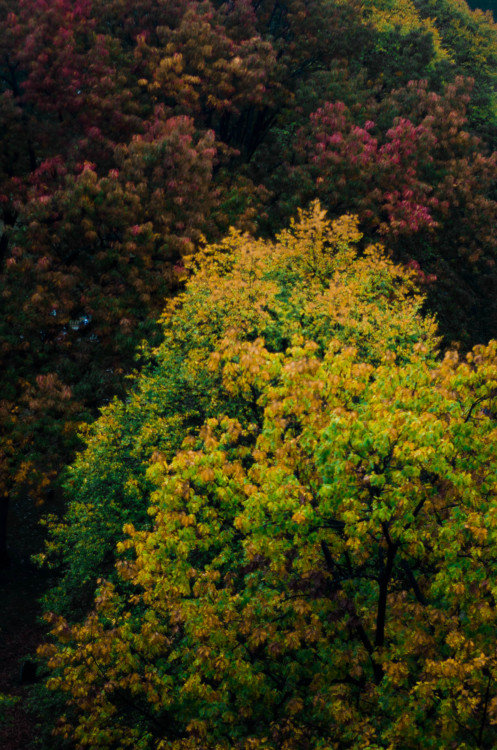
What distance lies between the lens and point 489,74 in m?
42.7

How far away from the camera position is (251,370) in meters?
11.1

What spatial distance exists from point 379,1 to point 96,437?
124ft

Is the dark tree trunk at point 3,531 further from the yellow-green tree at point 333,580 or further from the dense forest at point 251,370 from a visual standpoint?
the yellow-green tree at point 333,580

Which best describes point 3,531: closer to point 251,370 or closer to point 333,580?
point 251,370

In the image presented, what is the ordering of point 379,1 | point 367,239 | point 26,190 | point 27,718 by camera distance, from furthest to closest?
point 379,1 < point 367,239 < point 26,190 < point 27,718

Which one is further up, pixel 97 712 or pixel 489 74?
pixel 489 74

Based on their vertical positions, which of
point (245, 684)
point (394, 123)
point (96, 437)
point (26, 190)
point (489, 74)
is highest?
point (489, 74)

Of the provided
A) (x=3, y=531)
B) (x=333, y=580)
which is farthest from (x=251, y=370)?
(x=3, y=531)

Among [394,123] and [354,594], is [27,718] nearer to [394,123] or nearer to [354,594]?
[354,594]

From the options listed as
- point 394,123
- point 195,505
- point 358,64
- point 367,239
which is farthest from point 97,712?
point 358,64

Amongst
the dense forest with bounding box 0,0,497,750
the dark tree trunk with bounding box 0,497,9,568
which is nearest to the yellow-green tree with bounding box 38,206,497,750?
the dense forest with bounding box 0,0,497,750

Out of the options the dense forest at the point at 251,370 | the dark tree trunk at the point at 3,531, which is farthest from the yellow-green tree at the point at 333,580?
the dark tree trunk at the point at 3,531

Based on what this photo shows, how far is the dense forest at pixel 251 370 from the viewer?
909cm

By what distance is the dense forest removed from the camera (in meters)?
9.09
